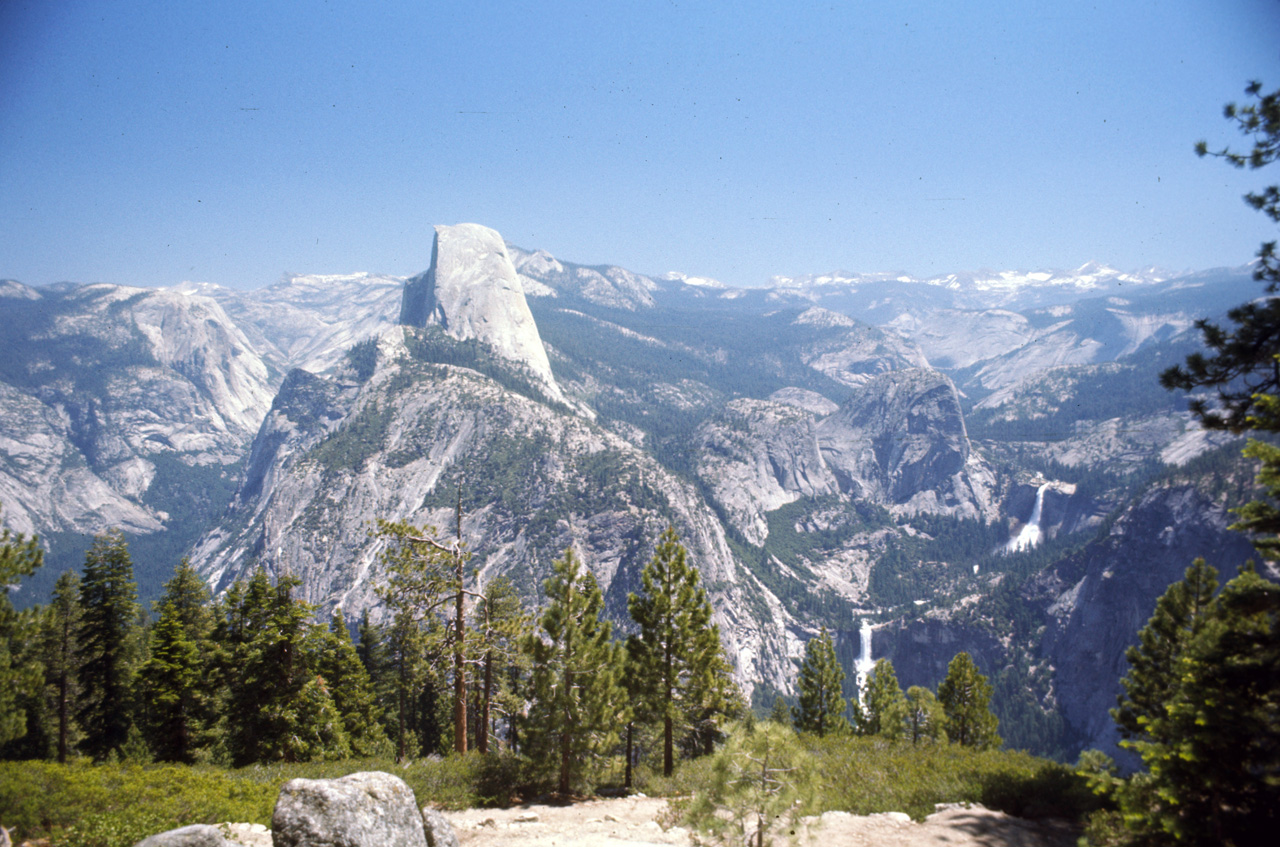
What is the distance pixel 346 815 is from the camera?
11820 millimetres

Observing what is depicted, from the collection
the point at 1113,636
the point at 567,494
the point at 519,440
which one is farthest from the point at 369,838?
the point at 1113,636

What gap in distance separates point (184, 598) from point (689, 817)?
110 feet

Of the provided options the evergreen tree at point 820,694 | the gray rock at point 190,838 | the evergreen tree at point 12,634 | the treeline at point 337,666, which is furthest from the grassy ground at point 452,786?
the evergreen tree at point 820,694

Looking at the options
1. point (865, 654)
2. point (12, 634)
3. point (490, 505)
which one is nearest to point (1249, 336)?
point (12, 634)

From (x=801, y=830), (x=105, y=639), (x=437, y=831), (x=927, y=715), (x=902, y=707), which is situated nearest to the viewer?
(x=437, y=831)

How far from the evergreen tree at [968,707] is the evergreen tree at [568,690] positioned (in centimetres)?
2892

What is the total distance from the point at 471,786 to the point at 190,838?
9658mm

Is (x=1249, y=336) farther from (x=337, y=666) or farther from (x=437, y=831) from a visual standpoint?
(x=337, y=666)

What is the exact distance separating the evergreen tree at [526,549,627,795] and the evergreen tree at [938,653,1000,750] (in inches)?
1138

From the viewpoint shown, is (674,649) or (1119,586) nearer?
(674,649)

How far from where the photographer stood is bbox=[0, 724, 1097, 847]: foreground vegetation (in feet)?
42.0

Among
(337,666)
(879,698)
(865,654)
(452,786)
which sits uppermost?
(452,786)

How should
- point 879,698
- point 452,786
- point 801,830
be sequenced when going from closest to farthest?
point 801,830 < point 452,786 < point 879,698

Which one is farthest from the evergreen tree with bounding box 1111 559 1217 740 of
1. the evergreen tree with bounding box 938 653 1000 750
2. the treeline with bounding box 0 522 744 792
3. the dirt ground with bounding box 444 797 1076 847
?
the treeline with bounding box 0 522 744 792
